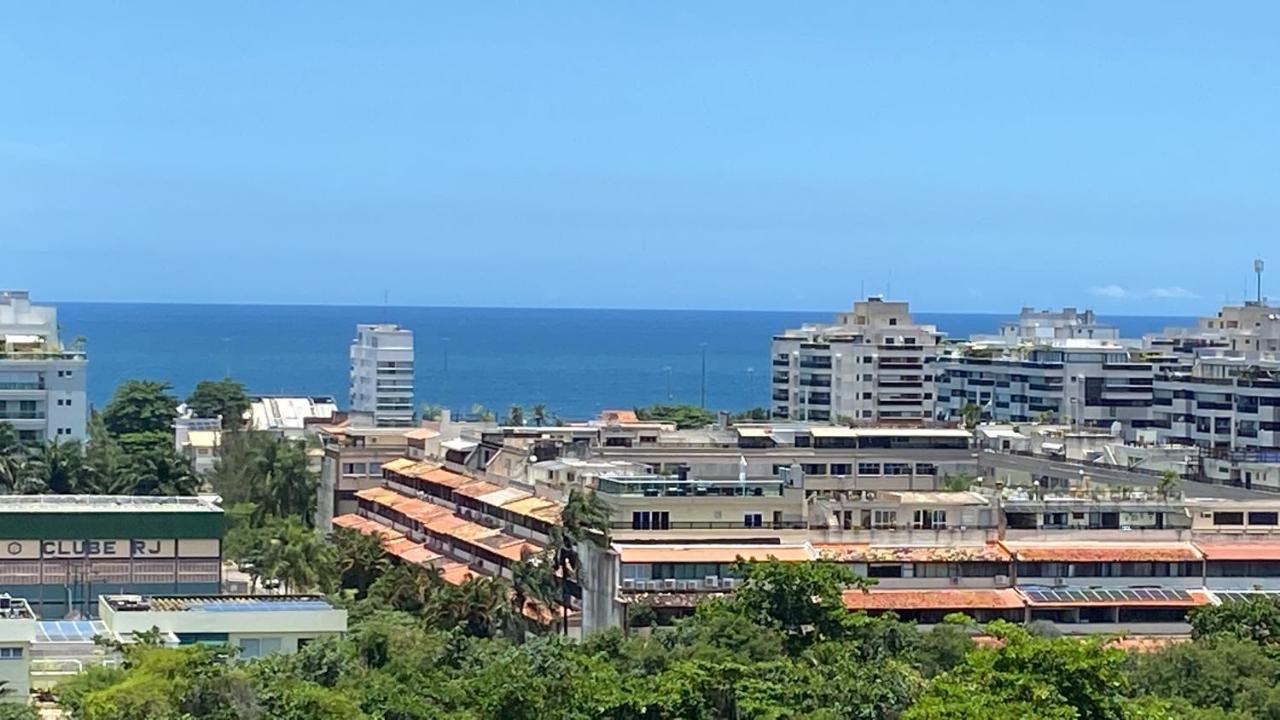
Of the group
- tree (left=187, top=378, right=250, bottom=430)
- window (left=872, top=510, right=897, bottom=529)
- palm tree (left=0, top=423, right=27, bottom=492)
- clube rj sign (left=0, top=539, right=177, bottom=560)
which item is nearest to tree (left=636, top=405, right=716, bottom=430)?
tree (left=187, top=378, right=250, bottom=430)

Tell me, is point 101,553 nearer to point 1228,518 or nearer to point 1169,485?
point 1169,485

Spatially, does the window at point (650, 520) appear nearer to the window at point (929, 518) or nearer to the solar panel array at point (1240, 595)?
the window at point (929, 518)

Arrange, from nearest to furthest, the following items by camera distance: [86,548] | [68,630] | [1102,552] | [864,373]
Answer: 1. [68,630]
2. [1102,552]
3. [86,548]
4. [864,373]

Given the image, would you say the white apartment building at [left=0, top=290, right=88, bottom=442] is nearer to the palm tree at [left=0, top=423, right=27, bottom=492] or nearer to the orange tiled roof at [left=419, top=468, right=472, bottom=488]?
the palm tree at [left=0, top=423, right=27, bottom=492]

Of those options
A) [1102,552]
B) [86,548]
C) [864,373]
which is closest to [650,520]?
[1102,552]

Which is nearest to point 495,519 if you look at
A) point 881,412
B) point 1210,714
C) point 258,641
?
point 258,641

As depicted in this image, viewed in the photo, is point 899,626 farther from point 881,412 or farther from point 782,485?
point 881,412
